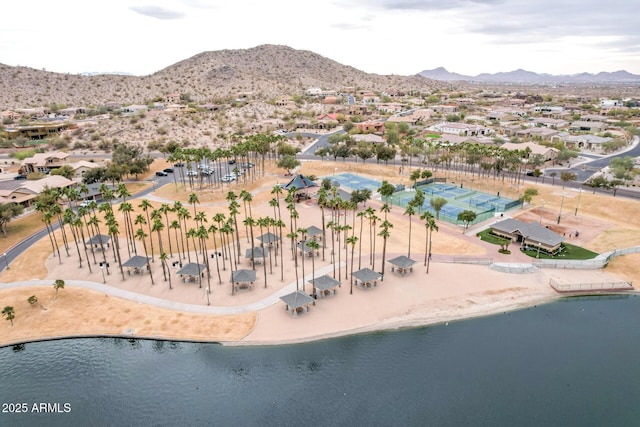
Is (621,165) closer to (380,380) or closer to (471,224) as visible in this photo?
(471,224)

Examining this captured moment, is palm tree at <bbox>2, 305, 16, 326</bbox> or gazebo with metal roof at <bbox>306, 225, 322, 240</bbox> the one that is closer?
palm tree at <bbox>2, 305, 16, 326</bbox>

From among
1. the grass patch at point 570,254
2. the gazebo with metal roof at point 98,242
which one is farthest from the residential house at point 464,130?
the gazebo with metal roof at point 98,242

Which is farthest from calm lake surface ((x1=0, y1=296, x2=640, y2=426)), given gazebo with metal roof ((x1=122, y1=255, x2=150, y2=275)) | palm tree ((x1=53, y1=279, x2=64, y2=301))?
gazebo with metal roof ((x1=122, y1=255, x2=150, y2=275))

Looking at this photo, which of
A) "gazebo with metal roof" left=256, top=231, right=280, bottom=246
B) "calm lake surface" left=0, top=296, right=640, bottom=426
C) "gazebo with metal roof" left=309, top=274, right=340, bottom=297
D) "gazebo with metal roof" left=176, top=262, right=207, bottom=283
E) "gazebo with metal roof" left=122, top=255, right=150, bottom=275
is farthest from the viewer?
"gazebo with metal roof" left=256, top=231, right=280, bottom=246

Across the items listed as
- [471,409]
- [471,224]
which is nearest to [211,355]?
[471,409]

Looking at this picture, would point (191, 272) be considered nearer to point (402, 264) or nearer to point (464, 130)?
point (402, 264)

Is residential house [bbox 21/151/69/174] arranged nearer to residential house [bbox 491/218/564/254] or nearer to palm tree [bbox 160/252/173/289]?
palm tree [bbox 160/252/173/289]

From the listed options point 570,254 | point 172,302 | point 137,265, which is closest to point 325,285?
point 172,302
